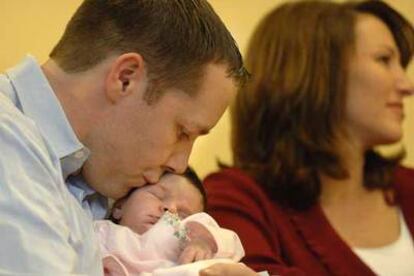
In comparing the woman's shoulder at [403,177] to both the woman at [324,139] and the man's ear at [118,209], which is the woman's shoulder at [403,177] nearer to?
the woman at [324,139]

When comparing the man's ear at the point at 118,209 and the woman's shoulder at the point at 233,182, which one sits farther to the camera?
the woman's shoulder at the point at 233,182

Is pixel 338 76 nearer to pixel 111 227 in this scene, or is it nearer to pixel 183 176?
pixel 183 176

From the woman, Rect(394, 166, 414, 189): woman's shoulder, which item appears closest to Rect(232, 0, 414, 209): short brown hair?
the woman

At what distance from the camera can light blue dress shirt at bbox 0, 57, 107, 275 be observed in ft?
2.73

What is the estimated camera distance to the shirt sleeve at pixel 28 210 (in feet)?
2.72

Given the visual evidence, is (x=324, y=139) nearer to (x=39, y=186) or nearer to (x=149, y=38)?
(x=149, y=38)

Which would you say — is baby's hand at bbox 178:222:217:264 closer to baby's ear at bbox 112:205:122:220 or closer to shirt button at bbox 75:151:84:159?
baby's ear at bbox 112:205:122:220

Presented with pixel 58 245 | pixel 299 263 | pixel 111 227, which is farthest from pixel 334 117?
pixel 58 245

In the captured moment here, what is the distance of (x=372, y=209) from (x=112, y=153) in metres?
1.00

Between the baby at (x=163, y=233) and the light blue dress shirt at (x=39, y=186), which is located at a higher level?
the light blue dress shirt at (x=39, y=186)

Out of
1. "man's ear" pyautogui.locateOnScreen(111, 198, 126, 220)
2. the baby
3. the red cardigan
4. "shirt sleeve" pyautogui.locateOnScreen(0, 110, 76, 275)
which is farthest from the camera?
the red cardigan

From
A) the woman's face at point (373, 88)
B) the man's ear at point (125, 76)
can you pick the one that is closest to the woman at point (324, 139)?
the woman's face at point (373, 88)

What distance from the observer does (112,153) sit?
108cm

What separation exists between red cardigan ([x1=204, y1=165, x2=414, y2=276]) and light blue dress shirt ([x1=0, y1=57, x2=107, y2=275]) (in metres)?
0.58
